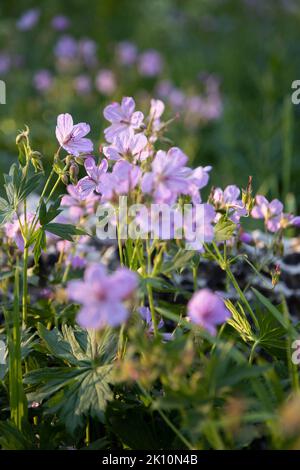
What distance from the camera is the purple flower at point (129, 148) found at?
1.26m

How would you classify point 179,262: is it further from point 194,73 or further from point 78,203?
point 194,73

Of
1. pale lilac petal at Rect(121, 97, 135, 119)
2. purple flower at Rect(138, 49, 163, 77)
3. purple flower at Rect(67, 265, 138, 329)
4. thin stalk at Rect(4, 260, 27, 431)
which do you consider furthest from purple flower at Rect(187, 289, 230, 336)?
purple flower at Rect(138, 49, 163, 77)

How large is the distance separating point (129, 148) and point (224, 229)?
228 millimetres

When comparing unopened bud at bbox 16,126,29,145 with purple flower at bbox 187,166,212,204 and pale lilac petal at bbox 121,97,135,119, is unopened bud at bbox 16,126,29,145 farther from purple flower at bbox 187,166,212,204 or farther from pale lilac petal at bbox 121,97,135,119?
purple flower at bbox 187,166,212,204

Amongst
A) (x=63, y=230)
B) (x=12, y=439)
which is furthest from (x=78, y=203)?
(x=12, y=439)

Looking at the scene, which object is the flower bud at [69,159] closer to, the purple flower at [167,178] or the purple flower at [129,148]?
the purple flower at [129,148]

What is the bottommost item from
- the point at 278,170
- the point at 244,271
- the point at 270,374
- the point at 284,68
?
the point at 270,374

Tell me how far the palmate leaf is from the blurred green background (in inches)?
44.5

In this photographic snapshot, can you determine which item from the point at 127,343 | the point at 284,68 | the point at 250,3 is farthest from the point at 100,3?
the point at 127,343

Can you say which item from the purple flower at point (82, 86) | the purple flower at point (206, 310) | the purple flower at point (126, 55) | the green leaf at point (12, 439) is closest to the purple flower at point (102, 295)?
the purple flower at point (206, 310)

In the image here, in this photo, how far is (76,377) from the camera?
3.98 ft

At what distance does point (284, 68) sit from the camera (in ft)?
13.9
